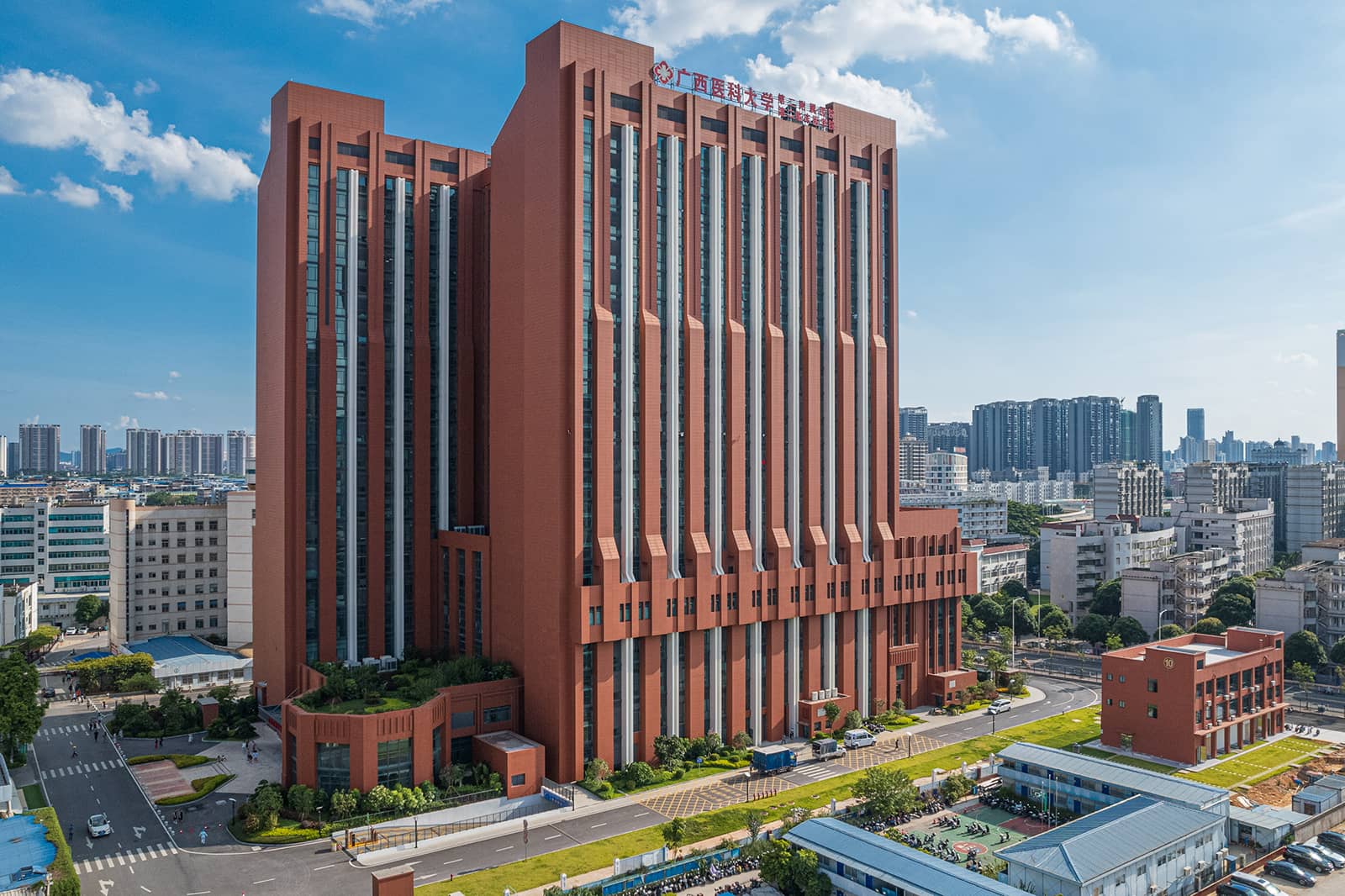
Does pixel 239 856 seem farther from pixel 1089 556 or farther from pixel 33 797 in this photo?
pixel 1089 556

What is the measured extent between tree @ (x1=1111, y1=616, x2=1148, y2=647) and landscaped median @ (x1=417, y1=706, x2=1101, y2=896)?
121 ft

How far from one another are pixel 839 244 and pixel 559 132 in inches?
1078

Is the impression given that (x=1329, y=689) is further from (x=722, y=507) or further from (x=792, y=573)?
(x=722, y=507)

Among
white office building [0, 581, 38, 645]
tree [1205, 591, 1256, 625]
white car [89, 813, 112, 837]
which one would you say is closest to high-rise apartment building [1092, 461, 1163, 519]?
tree [1205, 591, 1256, 625]

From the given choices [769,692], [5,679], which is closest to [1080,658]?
[769,692]

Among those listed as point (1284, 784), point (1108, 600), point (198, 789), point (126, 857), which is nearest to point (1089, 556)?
point (1108, 600)

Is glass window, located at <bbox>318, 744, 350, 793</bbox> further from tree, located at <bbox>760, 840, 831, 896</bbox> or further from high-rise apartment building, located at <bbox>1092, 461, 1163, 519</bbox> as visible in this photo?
high-rise apartment building, located at <bbox>1092, 461, 1163, 519</bbox>

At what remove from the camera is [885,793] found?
5231 centimetres

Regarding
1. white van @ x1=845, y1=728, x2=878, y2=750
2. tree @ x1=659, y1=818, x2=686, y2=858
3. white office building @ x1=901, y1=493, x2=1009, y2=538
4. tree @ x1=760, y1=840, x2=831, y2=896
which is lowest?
white van @ x1=845, y1=728, x2=878, y2=750

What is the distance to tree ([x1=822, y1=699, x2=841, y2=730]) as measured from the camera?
73.1 m

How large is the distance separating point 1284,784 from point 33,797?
84.0m

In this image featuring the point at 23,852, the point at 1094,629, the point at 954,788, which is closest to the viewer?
the point at 23,852

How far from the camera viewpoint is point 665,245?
6850 centimetres

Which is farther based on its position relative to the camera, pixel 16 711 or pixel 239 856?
pixel 16 711
